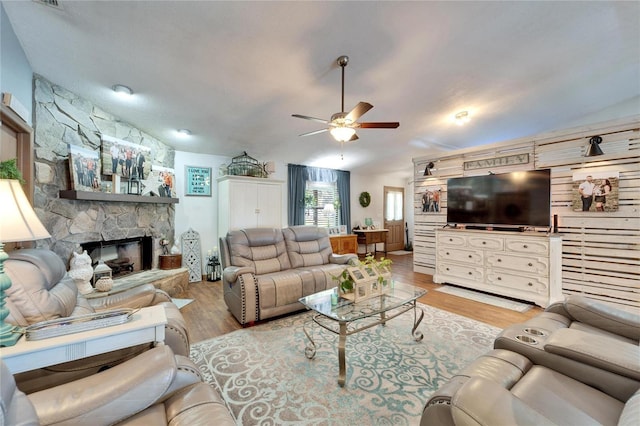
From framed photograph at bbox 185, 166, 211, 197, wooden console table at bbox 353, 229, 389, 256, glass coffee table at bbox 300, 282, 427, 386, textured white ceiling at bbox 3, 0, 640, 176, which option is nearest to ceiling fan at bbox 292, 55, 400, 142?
textured white ceiling at bbox 3, 0, 640, 176

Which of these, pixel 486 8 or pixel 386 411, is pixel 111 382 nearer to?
pixel 386 411

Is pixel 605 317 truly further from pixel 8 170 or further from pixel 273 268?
pixel 8 170

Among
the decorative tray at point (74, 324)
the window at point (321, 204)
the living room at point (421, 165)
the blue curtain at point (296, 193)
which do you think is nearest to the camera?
the decorative tray at point (74, 324)

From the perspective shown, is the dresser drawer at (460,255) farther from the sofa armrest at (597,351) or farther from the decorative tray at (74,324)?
the decorative tray at (74,324)

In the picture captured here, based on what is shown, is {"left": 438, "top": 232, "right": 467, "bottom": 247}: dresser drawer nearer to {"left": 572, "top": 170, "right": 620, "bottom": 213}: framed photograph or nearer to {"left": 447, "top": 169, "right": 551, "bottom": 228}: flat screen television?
{"left": 447, "top": 169, "right": 551, "bottom": 228}: flat screen television

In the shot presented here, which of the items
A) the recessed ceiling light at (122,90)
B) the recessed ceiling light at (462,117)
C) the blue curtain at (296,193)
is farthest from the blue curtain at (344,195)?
the recessed ceiling light at (122,90)

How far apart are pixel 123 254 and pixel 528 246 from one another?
5.79 metres

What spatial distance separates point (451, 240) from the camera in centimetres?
429

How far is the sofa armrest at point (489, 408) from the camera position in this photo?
728 mm

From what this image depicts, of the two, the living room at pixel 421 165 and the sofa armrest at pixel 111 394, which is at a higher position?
the living room at pixel 421 165

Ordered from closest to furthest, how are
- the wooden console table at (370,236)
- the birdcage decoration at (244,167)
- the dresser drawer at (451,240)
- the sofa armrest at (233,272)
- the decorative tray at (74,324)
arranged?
the decorative tray at (74,324)
the sofa armrest at (233,272)
the dresser drawer at (451,240)
the birdcage decoration at (244,167)
the wooden console table at (370,236)

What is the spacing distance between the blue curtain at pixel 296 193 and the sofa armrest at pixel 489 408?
5.17 m

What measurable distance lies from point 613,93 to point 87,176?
7.25 meters

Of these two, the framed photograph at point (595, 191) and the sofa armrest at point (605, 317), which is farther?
the framed photograph at point (595, 191)
